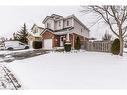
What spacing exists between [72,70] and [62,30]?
19.0 inches

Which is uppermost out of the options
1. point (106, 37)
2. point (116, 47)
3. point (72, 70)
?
point (106, 37)

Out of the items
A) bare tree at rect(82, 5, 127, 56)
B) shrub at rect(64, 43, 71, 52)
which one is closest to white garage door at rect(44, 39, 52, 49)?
shrub at rect(64, 43, 71, 52)

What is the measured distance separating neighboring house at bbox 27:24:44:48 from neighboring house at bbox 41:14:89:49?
0.04 metres

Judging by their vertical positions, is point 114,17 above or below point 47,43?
above

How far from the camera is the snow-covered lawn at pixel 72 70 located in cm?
238

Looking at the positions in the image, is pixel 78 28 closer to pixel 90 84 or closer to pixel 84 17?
pixel 84 17

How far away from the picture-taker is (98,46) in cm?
270

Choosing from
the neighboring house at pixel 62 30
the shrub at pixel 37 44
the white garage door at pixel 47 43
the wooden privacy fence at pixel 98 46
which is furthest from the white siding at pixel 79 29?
the shrub at pixel 37 44

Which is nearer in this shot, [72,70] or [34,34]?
[72,70]

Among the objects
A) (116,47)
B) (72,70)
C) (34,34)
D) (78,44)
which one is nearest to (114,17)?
(116,47)

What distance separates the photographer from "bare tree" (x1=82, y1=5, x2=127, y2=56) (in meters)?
2.62

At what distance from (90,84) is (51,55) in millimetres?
589

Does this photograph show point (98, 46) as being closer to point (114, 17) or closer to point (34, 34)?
point (114, 17)

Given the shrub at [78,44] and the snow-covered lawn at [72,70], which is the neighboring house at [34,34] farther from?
the shrub at [78,44]
